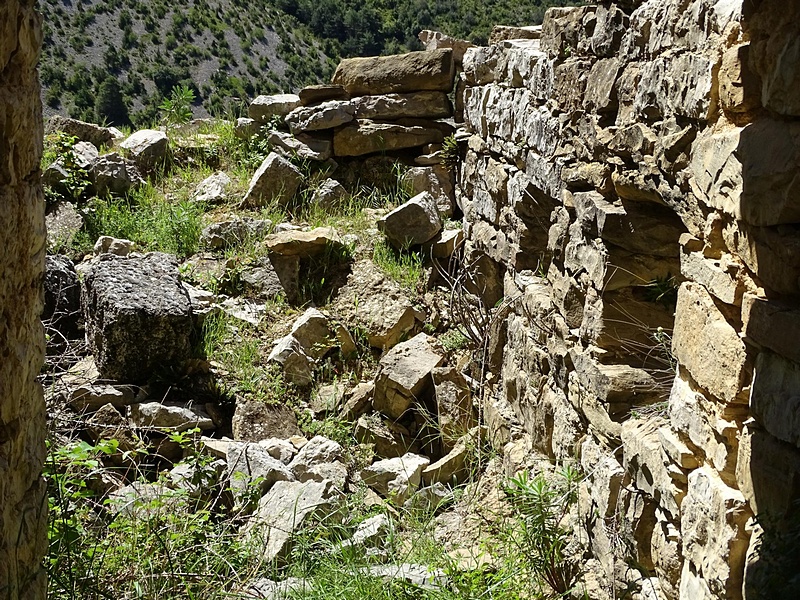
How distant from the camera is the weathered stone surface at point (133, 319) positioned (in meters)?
5.27

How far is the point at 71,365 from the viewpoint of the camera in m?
5.66

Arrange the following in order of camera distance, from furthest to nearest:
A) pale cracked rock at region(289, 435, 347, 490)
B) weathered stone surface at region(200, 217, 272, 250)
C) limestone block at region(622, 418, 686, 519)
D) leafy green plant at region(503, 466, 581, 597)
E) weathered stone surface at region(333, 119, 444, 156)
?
weathered stone surface at region(333, 119, 444, 156) < weathered stone surface at region(200, 217, 272, 250) < pale cracked rock at region(289, 435, 347, 490) < leafy green plant at region(503, 466, 581, 597) < limestone block at region(622, 418, 686, 519)

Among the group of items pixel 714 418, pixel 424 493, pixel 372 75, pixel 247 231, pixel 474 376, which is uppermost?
pixel 372 75

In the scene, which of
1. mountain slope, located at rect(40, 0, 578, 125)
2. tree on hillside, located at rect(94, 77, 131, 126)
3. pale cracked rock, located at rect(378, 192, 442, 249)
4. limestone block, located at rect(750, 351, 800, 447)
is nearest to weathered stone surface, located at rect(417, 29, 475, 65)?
pale cracked rock, located at rect(378, 192, 442, 249)

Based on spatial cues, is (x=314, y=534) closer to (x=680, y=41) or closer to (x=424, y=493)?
(x=424, y=493)

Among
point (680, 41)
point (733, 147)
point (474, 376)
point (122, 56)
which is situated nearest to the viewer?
point (733, 147)

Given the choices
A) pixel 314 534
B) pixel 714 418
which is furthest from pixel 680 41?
pixel 314 534

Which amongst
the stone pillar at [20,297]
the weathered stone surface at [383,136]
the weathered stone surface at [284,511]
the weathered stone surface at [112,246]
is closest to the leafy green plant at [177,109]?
the weathered stone surface at [383,136]

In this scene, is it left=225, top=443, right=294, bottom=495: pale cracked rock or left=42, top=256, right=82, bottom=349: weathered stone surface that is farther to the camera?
left=42, top=256, right=82, bottom=349: weathered stone surface

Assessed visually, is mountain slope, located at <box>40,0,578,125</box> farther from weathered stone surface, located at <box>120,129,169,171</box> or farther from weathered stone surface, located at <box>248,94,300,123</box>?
weathered stone surface, located at <box>120,129,169,171</box>

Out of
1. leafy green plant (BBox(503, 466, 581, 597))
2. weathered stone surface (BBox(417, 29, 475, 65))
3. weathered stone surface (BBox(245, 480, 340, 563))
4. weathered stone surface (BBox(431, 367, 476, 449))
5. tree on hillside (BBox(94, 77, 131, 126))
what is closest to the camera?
leafy green plant (BBox(503, 466, 581, 597))

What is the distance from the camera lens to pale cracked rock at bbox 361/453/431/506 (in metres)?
4.77

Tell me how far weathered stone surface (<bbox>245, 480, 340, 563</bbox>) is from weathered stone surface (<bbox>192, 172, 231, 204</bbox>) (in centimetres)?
363

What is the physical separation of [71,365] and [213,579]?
2676 millimetres
